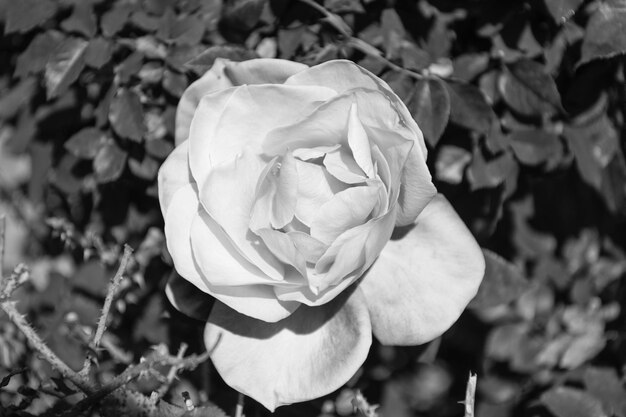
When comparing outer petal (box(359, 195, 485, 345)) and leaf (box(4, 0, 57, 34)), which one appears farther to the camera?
leaf (box(4, 0, 57, 34))

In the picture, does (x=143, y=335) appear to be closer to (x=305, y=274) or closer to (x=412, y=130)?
(x=305, y=274)

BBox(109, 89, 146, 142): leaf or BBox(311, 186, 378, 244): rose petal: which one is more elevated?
BBox(311, 186, 378, 244): rose petal

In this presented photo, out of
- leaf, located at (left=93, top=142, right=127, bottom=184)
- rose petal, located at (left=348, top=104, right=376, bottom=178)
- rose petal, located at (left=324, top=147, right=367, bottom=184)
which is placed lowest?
leaf, located at (left=93, top=142, right=127, bottom=184)

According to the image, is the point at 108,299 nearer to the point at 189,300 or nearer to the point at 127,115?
the point at 189,300

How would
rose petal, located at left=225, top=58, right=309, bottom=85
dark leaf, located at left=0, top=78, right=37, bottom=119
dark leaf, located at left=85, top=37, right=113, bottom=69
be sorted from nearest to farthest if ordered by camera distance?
rose petal, located at left=225, top=58, right=309, bottom=85
dark leaf, located at left=85, top=37, right=113, bottom=69
dark leaf, located at left=0, top=78, right=37, bottom=119

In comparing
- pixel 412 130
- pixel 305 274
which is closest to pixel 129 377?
pixel 305 274

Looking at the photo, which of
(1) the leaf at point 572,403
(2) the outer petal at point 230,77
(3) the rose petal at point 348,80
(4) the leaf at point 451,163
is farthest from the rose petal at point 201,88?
(1) the leaf at point 572,403

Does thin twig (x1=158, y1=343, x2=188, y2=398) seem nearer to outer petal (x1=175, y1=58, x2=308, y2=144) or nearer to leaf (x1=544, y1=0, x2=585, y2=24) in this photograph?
outer petal (x1=175, y1=58, x2=308, y2=144)

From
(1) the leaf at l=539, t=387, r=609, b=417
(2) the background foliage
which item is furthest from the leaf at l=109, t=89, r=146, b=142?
(1) the leaf at l=539, t=387, r=609, b=417
